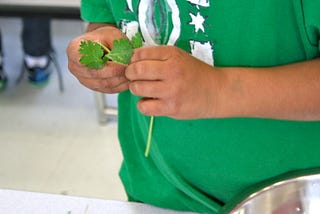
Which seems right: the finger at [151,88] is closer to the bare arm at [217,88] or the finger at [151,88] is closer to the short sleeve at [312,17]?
the bare arm at [217,88]

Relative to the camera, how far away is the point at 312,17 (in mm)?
556

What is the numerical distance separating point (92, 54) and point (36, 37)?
1.72m

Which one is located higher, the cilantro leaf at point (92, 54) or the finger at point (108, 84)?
the cilantro leaf at point (92, 54)

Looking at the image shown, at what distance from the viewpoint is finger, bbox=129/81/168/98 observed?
1.75 ft

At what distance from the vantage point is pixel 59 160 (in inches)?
71.7

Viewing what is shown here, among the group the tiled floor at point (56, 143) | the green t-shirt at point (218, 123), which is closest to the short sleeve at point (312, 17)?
the green t-shirt at point (218, 123)

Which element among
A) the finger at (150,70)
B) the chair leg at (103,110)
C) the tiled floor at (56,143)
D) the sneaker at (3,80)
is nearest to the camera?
the finger at (150,70)

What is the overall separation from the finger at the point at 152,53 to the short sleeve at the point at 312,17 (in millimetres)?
154

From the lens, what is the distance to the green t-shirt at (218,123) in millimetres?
597

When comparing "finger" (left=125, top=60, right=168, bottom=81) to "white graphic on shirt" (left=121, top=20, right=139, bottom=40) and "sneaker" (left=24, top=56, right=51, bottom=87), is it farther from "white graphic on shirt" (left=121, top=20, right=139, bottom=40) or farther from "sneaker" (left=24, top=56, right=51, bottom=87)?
"sneaker" (left=24, top=56, right=51, bottom=87)

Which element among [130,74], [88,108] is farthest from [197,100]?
[88,108]

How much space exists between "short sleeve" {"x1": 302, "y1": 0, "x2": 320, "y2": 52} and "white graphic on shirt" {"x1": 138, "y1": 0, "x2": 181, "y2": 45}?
6.0 inches

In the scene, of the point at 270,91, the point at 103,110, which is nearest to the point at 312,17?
the point at 270,91

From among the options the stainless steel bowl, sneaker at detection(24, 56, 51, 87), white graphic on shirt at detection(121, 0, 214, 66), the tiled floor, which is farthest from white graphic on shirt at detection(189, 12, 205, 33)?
sneaker at detection(24, 56, 51, 87)
